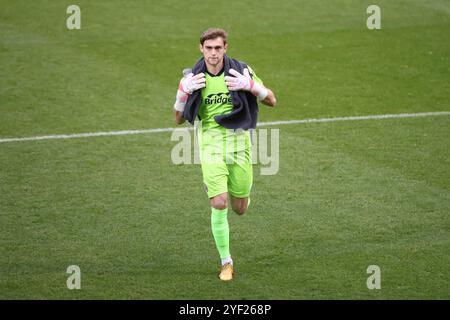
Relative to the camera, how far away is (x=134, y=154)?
11.4 m

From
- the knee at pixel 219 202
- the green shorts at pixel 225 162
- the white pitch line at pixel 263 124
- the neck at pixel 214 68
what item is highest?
the white pitch line at pixel 263 124

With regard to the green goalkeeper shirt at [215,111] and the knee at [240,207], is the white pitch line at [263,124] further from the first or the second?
the green goalkeeper shirt at [215,111]

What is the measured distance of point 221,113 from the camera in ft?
25.4

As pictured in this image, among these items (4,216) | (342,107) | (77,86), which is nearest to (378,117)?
(342,107)

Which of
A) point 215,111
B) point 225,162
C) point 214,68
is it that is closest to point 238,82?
point 214,68

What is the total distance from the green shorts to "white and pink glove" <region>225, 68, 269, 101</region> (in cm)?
45

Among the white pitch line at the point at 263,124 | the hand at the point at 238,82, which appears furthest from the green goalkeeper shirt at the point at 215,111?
the white pitch line at the point at 263,124

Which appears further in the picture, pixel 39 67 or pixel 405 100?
pixel 39 67

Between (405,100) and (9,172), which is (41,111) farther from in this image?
(405,100)

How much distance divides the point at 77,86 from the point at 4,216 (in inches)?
200

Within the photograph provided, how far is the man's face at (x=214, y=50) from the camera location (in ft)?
24.8
